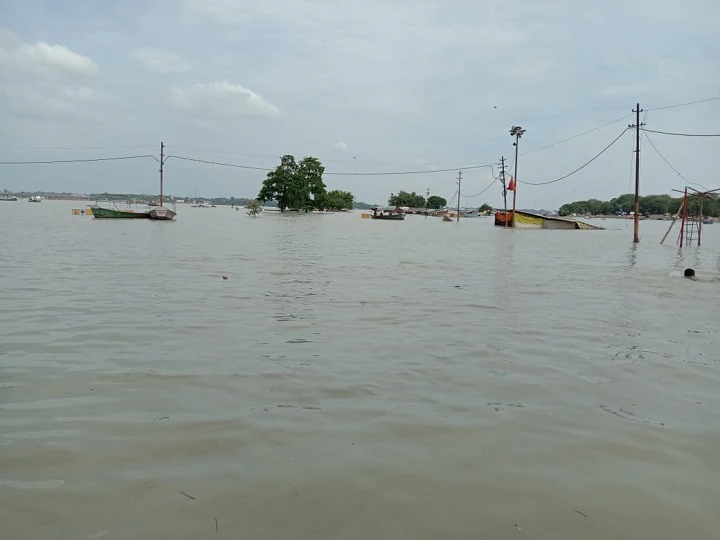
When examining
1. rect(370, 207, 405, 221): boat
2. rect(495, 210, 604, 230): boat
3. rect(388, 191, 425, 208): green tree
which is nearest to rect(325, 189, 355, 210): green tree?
rect(388, 191, 425, 208): green tree

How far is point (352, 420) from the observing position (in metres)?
4.30

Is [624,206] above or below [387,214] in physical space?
above

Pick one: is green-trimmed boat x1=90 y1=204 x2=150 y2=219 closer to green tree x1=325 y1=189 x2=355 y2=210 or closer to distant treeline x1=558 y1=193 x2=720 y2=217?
green tree x1=325 y1=189 x2=355 y2=210

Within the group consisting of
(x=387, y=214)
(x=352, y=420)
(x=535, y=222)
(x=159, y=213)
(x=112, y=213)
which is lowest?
(x=352, y=420)

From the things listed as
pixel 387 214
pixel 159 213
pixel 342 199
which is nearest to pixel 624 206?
pixel 342 199

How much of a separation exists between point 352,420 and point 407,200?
170182 millimetres

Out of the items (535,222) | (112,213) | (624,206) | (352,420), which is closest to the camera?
(352,420)

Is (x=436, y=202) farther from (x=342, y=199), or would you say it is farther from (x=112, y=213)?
(x=112, y=213)

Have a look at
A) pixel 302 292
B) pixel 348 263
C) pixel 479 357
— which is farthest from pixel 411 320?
pixel 348 263

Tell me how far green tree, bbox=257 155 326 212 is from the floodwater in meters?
88.3

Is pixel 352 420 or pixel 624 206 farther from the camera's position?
pixel 624 206

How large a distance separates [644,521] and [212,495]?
2408mm

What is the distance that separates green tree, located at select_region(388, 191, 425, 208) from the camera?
17150cm

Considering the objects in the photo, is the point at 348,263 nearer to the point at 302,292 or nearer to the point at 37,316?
the point at 302,292
